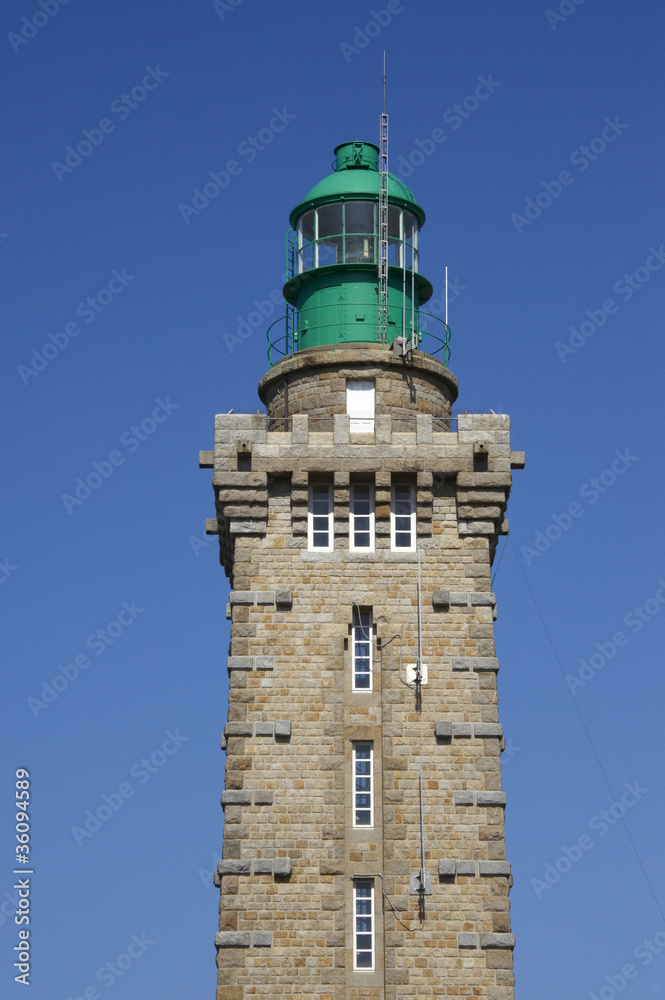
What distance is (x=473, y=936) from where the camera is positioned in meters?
36.5

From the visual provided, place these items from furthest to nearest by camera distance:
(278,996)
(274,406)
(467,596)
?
(274,406) < (467,596) < (278,996)

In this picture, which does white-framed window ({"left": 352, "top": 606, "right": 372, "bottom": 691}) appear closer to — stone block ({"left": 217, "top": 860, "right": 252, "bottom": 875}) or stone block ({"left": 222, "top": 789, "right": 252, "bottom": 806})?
stone block ({"left": 222, "top": 789, "right": 252, "bottom": 806})

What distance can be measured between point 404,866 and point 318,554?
714 centimetres

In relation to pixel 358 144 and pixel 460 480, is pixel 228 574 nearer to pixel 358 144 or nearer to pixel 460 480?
pixel 460 480

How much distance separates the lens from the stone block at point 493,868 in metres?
36.9

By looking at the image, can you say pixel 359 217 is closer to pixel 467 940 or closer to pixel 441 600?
pixel 441 600

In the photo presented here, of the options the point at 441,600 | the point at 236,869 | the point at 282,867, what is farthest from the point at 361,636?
the point at 236,869

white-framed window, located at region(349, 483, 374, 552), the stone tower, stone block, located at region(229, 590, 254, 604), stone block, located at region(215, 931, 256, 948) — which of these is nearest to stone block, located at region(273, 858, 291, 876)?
the stone tower

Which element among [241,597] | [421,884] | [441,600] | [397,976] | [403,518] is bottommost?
[397,976]

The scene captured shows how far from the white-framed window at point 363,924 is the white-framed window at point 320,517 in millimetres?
7479

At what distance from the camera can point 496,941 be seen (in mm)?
36375

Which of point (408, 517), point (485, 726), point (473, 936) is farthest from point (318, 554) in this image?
point (473, 936)

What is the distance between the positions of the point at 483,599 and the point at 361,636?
9.26ft

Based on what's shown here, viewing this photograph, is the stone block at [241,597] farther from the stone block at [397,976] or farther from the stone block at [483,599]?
the stone block at [397,976]
